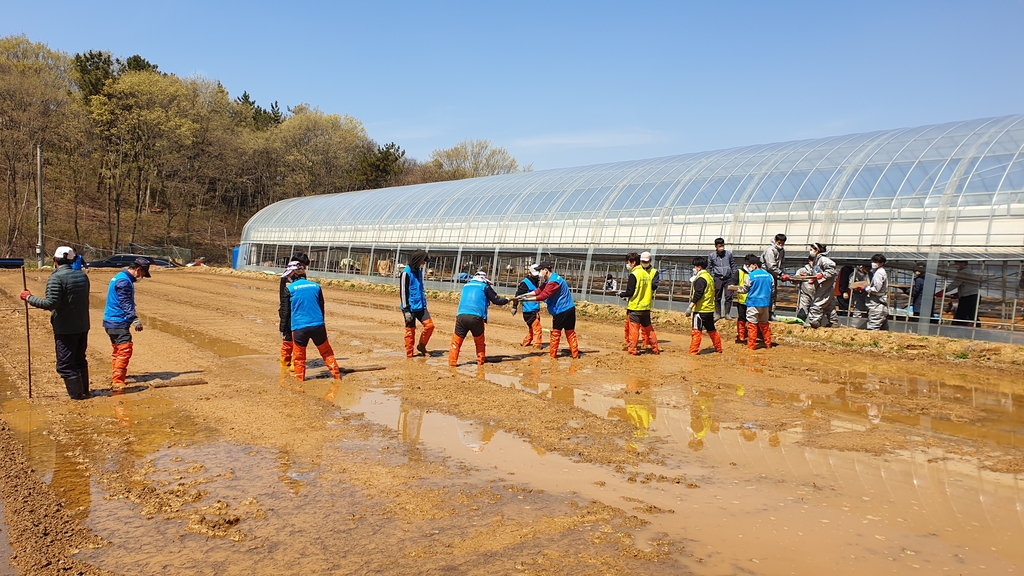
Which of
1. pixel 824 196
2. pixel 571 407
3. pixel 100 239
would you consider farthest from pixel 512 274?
pixel 100 239

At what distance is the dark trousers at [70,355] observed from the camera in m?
8.40

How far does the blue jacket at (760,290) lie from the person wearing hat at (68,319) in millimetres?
10719

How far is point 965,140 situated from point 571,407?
14857mm

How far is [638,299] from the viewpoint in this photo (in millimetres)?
12445

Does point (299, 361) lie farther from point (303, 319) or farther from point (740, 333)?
point (740, 333)

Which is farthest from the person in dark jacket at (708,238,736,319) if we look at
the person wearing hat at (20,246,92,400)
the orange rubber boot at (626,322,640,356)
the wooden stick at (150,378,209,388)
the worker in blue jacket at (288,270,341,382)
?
the person wearing hat at (20,246,92,400)

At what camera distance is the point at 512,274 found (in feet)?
87.7

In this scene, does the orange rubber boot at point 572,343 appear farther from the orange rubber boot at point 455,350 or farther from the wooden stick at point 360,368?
the wooden stick at point 360,368

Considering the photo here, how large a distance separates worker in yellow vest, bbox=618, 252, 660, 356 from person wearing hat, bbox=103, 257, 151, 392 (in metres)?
7.59

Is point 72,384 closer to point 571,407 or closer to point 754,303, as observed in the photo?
point 571,407

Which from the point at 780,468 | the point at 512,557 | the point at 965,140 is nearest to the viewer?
the point at 512,557

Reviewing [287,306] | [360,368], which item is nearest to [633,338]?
[360,368]

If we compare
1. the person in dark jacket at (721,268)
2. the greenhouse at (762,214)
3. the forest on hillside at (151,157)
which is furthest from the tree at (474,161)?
the person in dark jacket at (721,268)

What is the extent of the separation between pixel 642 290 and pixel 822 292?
498cm
